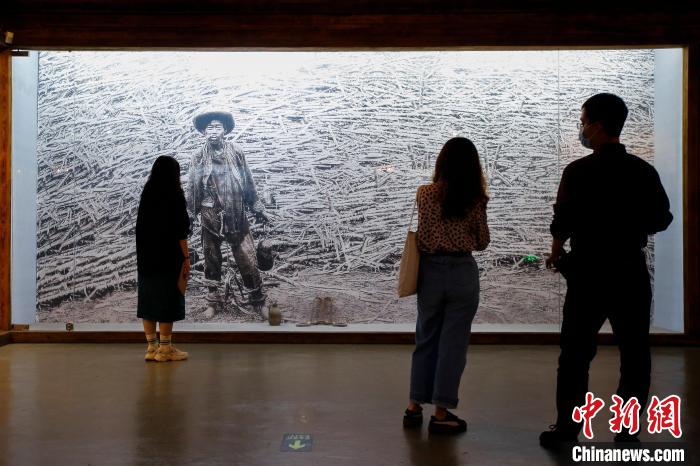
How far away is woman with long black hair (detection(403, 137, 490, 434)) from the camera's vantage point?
3367mm

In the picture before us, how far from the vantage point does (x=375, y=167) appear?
6730 mm

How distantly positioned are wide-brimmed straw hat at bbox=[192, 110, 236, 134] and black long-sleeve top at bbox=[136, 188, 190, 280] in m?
1.60

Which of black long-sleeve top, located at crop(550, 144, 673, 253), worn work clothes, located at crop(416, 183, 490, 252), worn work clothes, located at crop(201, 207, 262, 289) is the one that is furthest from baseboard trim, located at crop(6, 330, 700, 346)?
black long-sleeve top, located at crop(550, 144, 673, 253)

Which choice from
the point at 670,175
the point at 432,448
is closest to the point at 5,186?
the point at 432,448

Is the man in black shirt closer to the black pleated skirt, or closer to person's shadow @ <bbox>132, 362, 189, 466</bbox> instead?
person's shadow @ <bbox>132, 362, 189, 466</bbox>

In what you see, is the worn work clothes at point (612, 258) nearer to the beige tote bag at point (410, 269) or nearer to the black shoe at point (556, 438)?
the black shoe at point (556, 438)

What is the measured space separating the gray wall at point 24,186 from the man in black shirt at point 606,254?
5.19 m

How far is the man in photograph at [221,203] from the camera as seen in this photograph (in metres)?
6.76

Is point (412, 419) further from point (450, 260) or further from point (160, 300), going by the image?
point (160, 300)

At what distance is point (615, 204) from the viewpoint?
2973 mm

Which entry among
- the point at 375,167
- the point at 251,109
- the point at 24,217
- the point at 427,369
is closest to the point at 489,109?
the point at 375,167

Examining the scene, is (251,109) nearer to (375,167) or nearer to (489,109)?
(375,167)

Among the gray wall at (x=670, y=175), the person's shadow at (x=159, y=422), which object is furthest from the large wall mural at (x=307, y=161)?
the person's shadow at (x=159, y=422)

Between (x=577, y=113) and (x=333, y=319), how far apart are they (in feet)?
9.61
